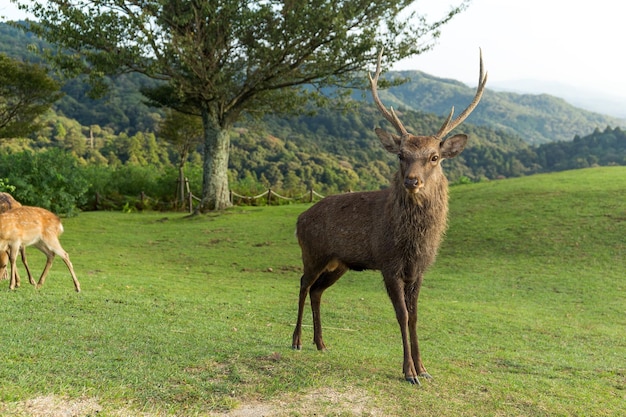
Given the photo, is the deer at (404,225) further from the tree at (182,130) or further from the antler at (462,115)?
the tree at (182,130)

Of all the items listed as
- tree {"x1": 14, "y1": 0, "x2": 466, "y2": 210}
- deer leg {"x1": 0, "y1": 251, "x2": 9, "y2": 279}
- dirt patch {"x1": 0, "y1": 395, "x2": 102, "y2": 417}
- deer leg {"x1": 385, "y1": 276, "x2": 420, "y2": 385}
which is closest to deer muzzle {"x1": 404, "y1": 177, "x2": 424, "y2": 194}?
deer leg {"x1": 385, "y1": 276, "x2": 420, "y2": 385}

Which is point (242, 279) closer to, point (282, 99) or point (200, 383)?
point (200, 383)

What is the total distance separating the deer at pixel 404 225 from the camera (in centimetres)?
507

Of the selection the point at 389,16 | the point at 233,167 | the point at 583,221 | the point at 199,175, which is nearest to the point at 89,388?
the point at 583,221

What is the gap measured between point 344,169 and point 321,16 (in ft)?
142

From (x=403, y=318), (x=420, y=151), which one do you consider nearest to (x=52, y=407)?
(x=403, y=318)

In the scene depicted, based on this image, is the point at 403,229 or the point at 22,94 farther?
the point at 22,94

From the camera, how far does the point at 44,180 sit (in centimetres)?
2052

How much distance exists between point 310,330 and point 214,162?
1591 cm

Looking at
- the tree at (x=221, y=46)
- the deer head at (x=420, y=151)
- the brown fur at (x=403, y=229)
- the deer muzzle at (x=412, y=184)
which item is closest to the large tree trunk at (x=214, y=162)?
the tree at (x=221, y=46)

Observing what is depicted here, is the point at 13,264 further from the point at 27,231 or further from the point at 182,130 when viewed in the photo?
the point at 182,130

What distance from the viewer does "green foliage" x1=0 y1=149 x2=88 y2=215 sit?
781 inches

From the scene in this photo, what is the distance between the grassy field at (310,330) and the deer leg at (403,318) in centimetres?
10

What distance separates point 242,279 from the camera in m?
12.5
